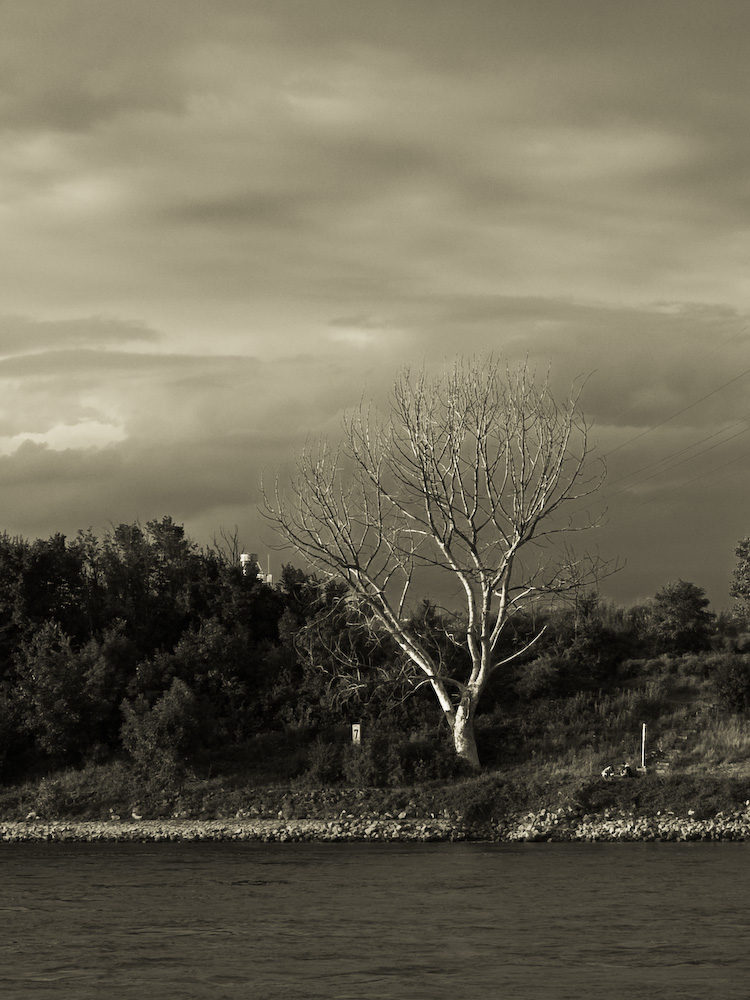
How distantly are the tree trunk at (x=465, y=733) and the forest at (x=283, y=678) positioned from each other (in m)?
0.60

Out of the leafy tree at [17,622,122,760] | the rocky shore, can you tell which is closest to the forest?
the leafy tree at [17,622,122,760]

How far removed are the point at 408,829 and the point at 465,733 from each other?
714cm

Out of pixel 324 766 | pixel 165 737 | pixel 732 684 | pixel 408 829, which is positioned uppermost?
pixel 732 684

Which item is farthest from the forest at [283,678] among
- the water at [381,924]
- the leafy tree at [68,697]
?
the water at [381,924]

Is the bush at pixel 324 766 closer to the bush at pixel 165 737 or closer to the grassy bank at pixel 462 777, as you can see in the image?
the grassy bank at pixel 462 777

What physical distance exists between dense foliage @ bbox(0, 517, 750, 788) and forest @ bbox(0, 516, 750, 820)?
92 millimetres

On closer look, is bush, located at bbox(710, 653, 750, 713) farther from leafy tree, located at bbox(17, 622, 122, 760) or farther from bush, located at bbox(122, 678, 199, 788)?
leafy tree, located at bbox(17, 622, 122, 760)

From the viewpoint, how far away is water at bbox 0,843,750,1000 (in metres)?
20.3

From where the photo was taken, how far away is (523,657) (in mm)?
59094

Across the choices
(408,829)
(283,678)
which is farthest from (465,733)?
(283,678)

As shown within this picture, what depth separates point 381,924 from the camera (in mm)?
25875

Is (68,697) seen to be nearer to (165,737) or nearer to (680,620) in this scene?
(165,737)

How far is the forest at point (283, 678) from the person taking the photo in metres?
49.5

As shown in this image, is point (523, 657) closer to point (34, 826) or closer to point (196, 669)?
point (196, 669)
